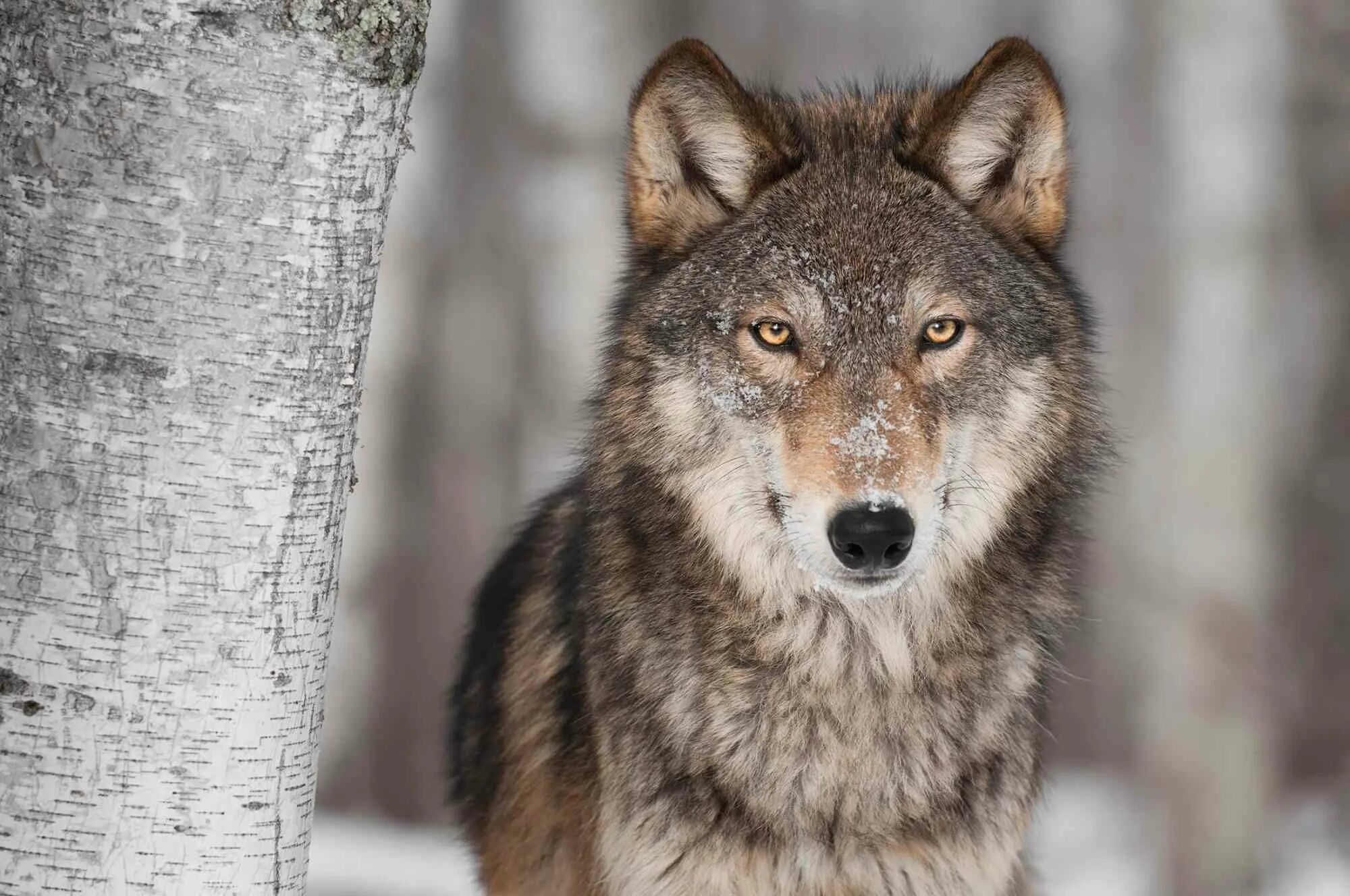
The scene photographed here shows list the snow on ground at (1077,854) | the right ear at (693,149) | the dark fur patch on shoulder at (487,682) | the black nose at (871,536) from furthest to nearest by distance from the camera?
the snow on ground at (1077,854) < the dark fur patch on shoulder at (487,682) < the right ear at (693,149) < the black nose at (871,536)

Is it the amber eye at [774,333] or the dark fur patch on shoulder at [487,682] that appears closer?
the amber eye at [774,333]

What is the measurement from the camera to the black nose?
281 cm

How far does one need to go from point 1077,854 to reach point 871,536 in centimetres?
643

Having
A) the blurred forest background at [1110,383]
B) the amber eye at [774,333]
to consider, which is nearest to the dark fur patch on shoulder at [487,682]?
the amber eye at [774,333]

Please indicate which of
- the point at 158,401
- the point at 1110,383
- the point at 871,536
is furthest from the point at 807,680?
the point at 1110,383

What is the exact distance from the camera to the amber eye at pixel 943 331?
3.08 meters

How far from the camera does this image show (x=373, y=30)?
202 cm

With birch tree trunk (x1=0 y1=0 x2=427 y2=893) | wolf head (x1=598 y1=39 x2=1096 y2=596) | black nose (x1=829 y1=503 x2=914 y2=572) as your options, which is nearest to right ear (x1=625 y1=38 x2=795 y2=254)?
wolf head (x1=598 y1=39 x2=1096 y2=596)

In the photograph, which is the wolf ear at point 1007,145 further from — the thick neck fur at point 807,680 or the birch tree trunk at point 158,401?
the birch tree trunk at point 158,401

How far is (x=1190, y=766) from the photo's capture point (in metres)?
8.25

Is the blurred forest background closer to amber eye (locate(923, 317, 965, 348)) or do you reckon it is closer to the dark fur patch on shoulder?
the dark fur patch on shoulder

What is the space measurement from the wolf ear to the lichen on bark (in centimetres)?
154

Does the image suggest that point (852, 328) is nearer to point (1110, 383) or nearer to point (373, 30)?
point (373, 30)

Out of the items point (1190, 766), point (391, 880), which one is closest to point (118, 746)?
point (391, 880)
